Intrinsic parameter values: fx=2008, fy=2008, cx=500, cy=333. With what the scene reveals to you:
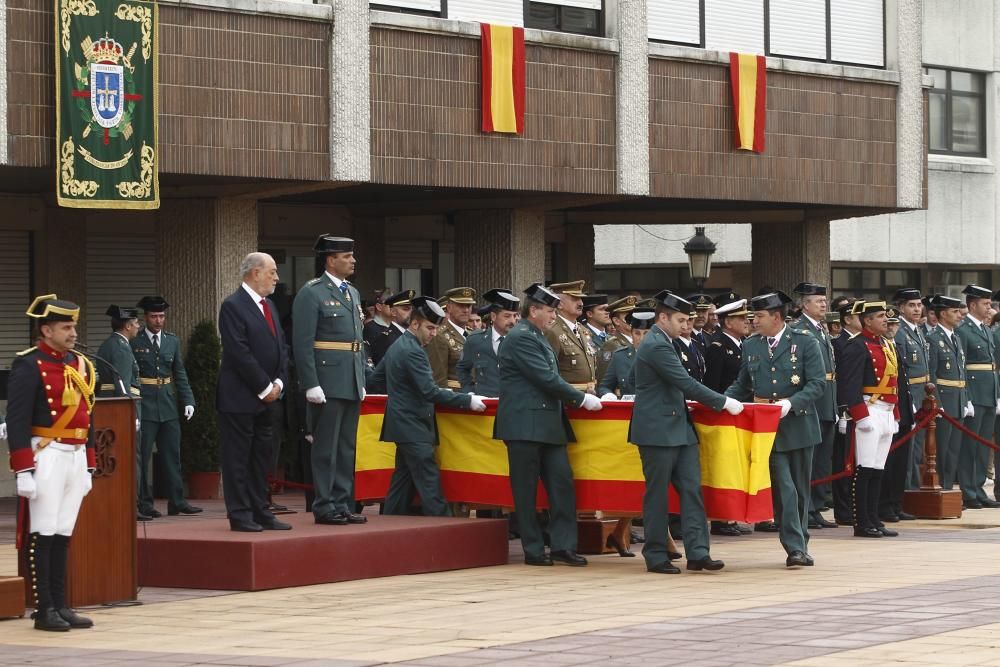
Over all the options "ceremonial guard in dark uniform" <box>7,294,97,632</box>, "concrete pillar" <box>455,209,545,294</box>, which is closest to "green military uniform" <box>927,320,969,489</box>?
"concrete pillar" <box>455,209,545,294</box>

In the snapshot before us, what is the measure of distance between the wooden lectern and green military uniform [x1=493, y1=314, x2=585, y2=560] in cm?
311

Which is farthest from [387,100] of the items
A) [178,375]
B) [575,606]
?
[575,606]

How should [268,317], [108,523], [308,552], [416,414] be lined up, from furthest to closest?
[416,414] < [268,317] < [308,552] < [108,523]

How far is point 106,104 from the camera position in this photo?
18.2 metres

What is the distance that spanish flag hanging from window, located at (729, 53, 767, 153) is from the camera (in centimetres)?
2395

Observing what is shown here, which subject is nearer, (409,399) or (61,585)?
(61,585)

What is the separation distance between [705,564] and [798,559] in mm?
721

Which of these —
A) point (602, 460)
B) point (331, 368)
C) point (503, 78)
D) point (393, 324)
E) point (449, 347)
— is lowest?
point (602, 460)

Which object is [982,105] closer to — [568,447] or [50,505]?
[568,447]

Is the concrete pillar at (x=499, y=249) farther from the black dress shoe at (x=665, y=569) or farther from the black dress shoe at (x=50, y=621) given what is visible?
the black dress shoe at (x=50, y=621)

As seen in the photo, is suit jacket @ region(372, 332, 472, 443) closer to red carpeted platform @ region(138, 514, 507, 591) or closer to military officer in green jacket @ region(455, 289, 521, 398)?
red carpeted platform @ region(138, 514, 507, 591)

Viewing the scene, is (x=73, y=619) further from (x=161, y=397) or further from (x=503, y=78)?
(x=503, y=78)

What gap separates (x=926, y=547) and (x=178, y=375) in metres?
7.43

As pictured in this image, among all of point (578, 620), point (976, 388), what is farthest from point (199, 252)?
point (578, 620)
